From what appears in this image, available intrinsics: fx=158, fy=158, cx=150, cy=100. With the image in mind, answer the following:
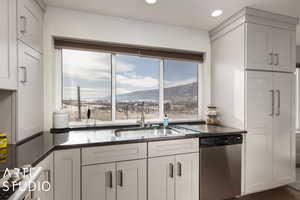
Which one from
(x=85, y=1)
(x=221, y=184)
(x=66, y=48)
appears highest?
(x=85, y=1)

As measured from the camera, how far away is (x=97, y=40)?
2.11m

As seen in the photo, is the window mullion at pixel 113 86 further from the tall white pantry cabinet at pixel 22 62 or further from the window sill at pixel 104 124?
the tall white pantry cabinet at pixel 22 62

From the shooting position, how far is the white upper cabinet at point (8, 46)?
1.21m

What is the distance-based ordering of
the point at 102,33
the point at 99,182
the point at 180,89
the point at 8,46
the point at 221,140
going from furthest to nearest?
the point at 180,89 → the point at 102,33 → the point at 221,140 → the point at 99,182 → the point at 8,46

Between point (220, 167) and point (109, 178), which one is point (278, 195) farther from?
point (109, 178)

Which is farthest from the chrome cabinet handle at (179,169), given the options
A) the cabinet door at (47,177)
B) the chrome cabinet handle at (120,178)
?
the cabinet door at (47,177)

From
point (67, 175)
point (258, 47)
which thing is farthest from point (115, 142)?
point (258, 47)

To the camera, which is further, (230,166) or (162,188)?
(230,166)

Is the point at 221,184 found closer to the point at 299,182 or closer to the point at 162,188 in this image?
the point at 162,188

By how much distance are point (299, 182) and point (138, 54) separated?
3.30 m

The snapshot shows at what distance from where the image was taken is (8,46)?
1262 mm

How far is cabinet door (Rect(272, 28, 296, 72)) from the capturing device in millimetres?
2248

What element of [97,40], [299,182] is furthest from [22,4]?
[299,182]

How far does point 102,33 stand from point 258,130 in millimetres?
2490
